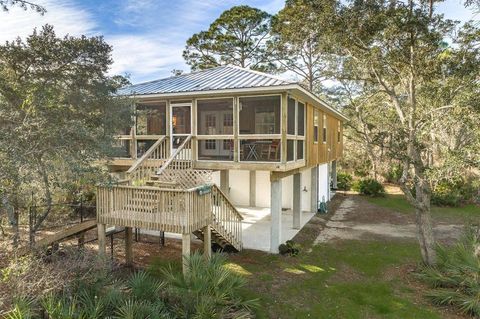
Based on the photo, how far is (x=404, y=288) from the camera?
844 centimetres

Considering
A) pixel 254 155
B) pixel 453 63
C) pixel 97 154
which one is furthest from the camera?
pixel 254 155

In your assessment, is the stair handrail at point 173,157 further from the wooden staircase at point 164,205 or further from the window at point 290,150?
the window at point 290,150

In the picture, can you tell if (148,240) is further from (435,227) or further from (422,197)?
(435,227)

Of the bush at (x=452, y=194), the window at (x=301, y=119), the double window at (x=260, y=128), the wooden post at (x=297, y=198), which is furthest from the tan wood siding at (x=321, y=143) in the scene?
the bush at (x=452, y=194)

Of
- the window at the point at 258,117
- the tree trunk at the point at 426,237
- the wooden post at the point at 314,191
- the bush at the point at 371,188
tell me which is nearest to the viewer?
the tree trunk at the point at 426,237

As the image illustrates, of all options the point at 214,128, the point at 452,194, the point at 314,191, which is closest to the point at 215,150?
the point at 214,128

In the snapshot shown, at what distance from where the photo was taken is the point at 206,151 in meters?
11.9

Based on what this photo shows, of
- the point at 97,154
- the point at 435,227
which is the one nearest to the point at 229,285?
the point at 97,154

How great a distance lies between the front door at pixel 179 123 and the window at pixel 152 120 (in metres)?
0.47

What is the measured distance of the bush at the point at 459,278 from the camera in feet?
23.6

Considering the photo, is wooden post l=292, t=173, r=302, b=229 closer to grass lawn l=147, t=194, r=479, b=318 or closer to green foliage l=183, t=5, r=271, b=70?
grass lawn l=147, t=194, r=479, b=318

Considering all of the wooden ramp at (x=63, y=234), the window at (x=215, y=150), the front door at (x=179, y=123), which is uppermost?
the front door at (x=179, y=123)

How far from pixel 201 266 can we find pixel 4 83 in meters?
6.02

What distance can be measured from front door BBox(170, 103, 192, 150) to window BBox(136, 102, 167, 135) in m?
0.47
